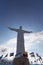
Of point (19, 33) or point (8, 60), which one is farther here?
point (19, 33)

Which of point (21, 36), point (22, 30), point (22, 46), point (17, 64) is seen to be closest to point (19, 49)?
point (22, 46)

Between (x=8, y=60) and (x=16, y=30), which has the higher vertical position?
(x=16, y=30)

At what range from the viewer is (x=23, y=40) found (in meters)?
164

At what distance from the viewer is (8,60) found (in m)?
142

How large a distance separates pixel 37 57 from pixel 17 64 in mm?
140729

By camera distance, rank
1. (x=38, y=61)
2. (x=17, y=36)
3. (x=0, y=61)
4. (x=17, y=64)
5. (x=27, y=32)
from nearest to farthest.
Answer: (x=17, y=64), (x=38, y=61), (x=0, y=61), (x=17, y=36), (x=27, y=32)

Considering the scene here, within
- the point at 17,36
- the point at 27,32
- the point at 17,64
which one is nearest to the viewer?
the point at 17,64

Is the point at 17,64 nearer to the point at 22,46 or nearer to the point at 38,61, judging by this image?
the point at 38,61

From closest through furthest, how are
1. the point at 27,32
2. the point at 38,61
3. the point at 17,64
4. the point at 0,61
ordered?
the point at 17,64 < the point at 38,61 < the point at 0,61 < the point at 27,32

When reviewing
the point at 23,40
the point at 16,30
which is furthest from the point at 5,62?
the point at 16,30

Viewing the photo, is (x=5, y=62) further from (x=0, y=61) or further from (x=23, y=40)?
(x=23, y=40)

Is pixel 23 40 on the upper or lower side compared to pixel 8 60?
upper

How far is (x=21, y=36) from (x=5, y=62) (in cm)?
3820

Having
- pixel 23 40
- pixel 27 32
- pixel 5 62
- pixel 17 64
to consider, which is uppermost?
pixel 27 32
